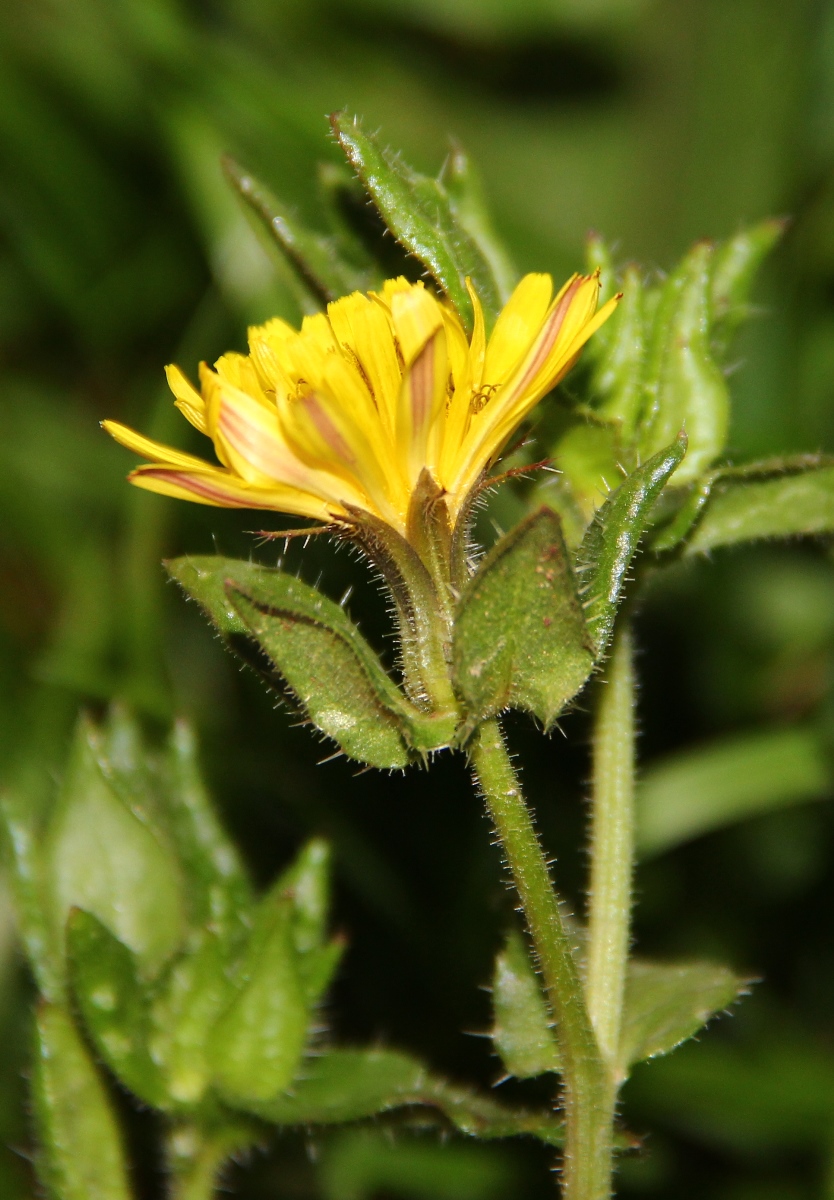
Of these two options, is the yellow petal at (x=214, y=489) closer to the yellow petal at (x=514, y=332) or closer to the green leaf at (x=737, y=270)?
the yellow petal at (x=514, y=332)

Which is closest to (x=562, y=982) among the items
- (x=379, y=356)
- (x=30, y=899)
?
(x=379, y=356)

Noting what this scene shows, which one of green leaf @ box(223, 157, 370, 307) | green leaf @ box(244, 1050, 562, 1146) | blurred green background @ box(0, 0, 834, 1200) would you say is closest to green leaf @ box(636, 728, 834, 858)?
blurred green background @ box(0, 0, 834, 1200)

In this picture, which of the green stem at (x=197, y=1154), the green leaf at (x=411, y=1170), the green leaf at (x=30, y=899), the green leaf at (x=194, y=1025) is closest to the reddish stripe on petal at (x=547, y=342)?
the green leaf at (x=194, y=1025)

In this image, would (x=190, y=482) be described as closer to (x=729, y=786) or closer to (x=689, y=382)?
(x=689, y=382)

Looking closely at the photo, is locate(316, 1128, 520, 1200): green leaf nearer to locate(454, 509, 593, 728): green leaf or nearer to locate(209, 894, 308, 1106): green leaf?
locate(209, 894, 308, 1106): green leaf

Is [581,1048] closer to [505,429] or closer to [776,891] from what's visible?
[505,429]

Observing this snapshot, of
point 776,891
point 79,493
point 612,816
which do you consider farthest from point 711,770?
point 79,493
